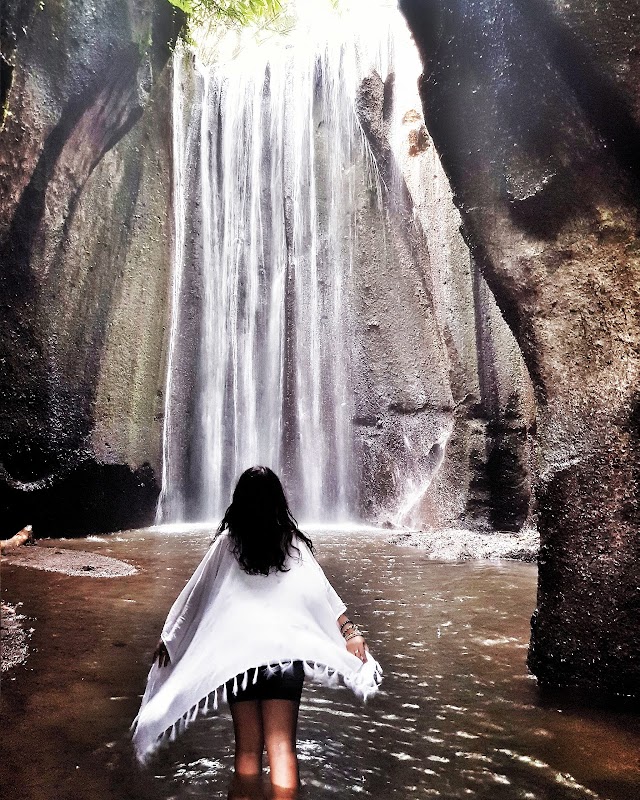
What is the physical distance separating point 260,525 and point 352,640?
0.53 meters

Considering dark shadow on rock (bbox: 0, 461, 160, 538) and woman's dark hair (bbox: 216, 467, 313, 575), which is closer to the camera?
woman's dark hair (bbox: 216, 467, 313, 575)

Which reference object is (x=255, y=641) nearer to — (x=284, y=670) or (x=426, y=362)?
(x=284, y=670)

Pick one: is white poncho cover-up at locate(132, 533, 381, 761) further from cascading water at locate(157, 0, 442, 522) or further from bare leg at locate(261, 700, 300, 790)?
cascading water at locate(157, 0, 442, 522)

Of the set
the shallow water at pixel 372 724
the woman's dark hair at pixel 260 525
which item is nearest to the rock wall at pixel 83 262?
the shallow water at pixel 372 724

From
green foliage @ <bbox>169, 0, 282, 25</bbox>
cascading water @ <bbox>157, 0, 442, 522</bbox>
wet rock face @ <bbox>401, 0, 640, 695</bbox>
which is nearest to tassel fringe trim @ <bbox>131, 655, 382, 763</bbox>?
wet rock face @ <bbox>401, 0, 640, 695</bbox>

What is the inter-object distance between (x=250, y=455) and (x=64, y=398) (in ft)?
18.5

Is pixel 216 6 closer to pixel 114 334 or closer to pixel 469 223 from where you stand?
pixel 114 334

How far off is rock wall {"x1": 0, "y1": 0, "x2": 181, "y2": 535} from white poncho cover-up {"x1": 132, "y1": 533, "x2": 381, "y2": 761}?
6.45 m

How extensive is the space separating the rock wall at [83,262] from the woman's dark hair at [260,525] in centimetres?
626

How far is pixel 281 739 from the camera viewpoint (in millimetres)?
2164

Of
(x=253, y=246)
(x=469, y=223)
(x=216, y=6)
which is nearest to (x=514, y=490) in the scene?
(x=469, y=223)

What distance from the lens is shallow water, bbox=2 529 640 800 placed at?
7.57 feet

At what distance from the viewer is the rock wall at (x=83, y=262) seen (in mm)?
8414

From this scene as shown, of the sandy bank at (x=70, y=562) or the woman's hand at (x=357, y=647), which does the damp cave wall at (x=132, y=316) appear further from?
the woman's hand at (x=357, y=647)
